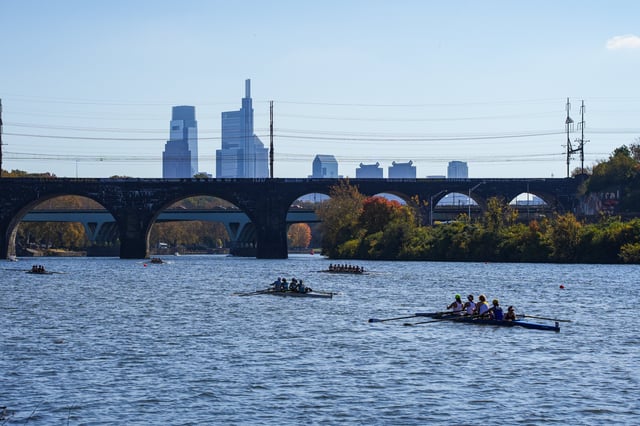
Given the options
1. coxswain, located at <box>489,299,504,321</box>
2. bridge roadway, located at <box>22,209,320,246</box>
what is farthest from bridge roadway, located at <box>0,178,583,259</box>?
coxswain, located at <box>489,299,504,321</box>

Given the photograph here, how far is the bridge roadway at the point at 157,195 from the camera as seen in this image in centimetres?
14412

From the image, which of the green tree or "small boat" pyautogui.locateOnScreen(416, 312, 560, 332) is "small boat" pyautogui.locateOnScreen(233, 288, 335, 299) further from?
the green tree

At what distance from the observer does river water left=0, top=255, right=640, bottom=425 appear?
29.3 m

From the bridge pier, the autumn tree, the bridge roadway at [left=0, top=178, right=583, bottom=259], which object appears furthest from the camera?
the autumn tree

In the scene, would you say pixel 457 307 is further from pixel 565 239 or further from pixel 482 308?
pixel 565 239

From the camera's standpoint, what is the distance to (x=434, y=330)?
4788 cm

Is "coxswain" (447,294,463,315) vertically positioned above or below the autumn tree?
below

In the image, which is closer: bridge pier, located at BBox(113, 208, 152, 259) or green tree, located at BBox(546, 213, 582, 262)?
green tree, located at BBox(546, 213, 582, 262)

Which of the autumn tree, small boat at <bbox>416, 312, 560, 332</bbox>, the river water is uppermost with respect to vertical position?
the autumn tree

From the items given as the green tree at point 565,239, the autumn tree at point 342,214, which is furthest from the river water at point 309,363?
the autumn tree at point 342,214

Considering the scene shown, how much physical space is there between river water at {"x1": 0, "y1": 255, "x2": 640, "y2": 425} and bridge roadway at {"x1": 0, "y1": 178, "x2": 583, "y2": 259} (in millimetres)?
77898

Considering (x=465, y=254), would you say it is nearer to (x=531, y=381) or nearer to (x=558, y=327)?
(x=558, y=327)

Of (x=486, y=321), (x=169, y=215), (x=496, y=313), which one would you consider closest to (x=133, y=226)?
(x=169, y=215)

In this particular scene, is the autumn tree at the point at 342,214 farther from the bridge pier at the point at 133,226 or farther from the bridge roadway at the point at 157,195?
the bridge pier at the point at 133,226
